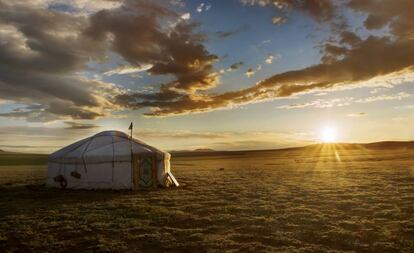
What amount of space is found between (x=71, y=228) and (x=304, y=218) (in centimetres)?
831

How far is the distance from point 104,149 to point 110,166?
1241 millimetres

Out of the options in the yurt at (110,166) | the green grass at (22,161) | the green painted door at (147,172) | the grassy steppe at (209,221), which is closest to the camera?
the grassy steppe at (209,221)

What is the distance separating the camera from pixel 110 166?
25.9m

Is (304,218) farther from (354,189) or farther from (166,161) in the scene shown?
(166,161)

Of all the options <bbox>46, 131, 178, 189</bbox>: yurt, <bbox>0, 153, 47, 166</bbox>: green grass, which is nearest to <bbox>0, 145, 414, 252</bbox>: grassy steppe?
<bbox>46, 131, 178, 189</bbox>: yurt

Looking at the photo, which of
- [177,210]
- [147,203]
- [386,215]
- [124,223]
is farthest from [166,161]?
[386,215]

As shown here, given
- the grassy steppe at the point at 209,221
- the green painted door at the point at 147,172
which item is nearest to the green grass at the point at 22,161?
the green painted door at the point at 147,172

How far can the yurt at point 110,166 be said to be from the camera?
25828mm

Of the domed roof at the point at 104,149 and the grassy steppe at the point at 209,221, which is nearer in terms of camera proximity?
the grassy steppe at the point at 209,221

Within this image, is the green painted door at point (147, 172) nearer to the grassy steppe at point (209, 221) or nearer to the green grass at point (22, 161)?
the grassy steppe at point (209, 221)

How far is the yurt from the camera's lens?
1017 inches

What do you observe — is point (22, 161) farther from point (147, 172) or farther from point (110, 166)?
point (147, 172)

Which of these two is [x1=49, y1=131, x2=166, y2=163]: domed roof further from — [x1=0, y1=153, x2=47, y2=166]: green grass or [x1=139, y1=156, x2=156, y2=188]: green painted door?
[x1=0, y1=153, x2=47, y2=166]: green grass

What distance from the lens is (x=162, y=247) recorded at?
11.5 meters
